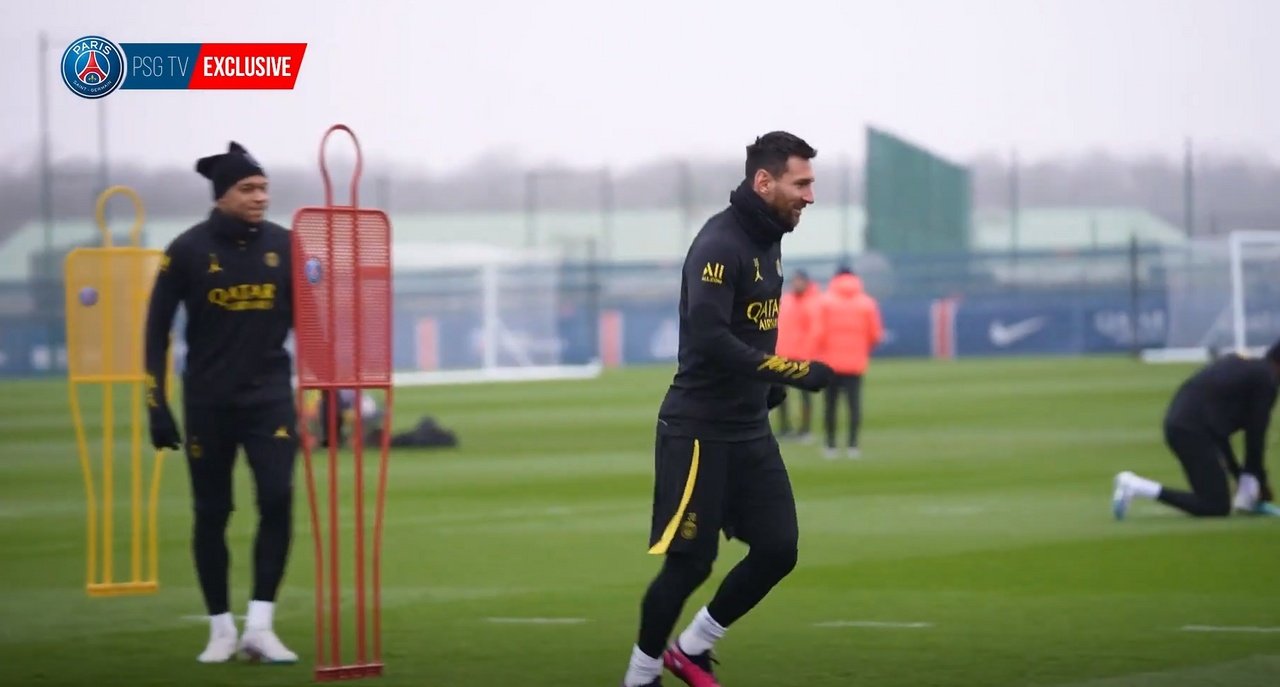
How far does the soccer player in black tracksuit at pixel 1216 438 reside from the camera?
14.6m

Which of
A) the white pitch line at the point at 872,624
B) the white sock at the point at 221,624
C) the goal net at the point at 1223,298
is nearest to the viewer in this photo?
the white sock at the point at 221,624

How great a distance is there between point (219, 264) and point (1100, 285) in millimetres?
42089

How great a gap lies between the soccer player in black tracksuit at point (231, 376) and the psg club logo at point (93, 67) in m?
8.77

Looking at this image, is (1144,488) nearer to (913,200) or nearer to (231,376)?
(231,376)

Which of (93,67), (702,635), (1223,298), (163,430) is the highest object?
(93,67)

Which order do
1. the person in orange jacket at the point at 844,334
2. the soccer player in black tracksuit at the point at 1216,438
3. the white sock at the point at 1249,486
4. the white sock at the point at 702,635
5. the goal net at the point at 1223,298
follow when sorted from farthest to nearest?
the goal net at the point at 1223,298, the person in orange jacket at the point at 844,334, the white sock at the point at 1249,486, the soccer player in black tracksuit at the point at 1216,438, the white sock at the point at 702,635

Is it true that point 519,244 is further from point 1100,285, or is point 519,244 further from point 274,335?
point 274,335

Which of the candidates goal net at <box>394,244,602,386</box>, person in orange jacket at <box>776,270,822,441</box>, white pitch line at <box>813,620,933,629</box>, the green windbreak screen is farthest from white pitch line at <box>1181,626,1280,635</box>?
the green windbreak screen

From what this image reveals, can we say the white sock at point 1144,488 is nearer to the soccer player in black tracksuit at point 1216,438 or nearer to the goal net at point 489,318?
the soccer player in black tracksuit at point 1216,438

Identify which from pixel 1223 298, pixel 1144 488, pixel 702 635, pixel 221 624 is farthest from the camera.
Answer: pixel 1223 298

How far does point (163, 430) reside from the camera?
9.30 metres

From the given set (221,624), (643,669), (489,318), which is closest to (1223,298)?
(489,318)

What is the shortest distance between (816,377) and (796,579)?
486 cm

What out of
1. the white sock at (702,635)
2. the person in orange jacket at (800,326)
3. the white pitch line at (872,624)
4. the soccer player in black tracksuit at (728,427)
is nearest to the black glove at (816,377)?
the soccer player in black tracksuit at (728,427)
